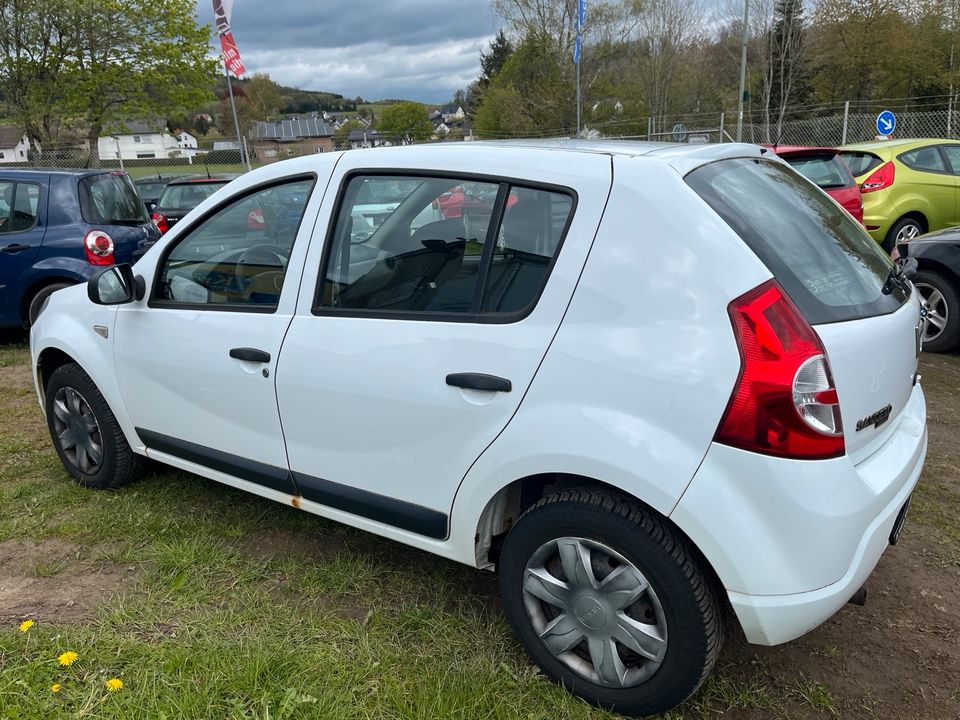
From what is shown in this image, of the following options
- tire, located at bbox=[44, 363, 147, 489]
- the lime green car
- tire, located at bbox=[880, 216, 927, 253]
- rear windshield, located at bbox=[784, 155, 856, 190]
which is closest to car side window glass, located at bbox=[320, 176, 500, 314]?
tire, located at bbox=[44, 363, 147, 489]

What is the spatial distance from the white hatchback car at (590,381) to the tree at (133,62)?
2492 cm

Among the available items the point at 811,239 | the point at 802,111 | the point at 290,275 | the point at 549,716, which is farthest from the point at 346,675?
the point at 802,111

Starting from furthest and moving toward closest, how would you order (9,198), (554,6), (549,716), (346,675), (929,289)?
(554,6)
(9,198)
(929,289)
(346,675)
(549,716)

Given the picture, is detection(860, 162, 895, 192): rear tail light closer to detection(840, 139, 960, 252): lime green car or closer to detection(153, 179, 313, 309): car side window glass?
detection(840, 139, 960, 252): lime green car

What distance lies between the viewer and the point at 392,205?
2732 millimetres

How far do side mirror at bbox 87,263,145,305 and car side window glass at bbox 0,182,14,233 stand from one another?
4.54 metres

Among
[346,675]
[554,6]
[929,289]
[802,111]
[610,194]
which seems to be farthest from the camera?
[554,6]

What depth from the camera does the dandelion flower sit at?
2.50 metres

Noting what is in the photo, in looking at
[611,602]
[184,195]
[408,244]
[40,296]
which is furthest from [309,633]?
[184,195]

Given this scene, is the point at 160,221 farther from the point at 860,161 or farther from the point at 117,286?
the point at 860,161

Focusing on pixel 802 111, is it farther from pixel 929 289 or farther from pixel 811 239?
pixel 811 239

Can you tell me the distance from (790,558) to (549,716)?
883 millimetres

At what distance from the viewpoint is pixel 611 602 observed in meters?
2.17

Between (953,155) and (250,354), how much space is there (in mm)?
9470
